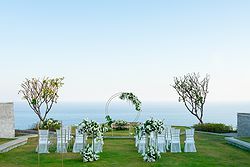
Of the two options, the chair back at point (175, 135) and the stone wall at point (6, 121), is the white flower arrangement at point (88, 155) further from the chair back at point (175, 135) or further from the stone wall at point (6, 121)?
the stone wall at point (6, 121)

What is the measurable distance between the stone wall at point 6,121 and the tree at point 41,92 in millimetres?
6743

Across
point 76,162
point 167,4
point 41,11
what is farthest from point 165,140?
point 41,11

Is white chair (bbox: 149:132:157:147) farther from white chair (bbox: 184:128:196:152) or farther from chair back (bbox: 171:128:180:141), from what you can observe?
white chair (bbox: 184:128:196:152)

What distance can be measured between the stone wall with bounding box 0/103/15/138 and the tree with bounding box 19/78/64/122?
265 inches

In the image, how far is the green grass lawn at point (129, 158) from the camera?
1220 centimetres

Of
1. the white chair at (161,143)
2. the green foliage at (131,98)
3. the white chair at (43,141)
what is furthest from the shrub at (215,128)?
the white chair at (43,141)

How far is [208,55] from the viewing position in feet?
92.9

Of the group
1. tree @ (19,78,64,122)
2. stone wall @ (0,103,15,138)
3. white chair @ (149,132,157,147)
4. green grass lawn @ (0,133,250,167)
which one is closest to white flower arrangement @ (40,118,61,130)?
stone wall @ (0,103,15,138)

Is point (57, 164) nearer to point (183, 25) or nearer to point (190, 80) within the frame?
point (183, 25)

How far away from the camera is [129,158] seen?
13320mm

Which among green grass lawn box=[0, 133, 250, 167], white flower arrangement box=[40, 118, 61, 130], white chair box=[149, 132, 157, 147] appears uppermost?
white flower arrangement box=[40, 118, 61, 130]

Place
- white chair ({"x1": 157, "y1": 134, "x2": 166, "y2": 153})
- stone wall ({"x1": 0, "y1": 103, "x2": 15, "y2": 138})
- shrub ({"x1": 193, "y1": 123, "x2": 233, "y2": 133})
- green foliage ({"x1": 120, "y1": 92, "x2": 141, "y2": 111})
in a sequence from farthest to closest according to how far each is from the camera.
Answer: shrub ({"x1": 193, "y1": 123, "x2": 233, "y2": 133}) → green foliage ({"x1": 120, "y1": 92, "x2": 141, "y2": 111}) → stone wall ({"x1": 0, "y1": 103, "x2": 15, "y2": 138}) → white chair ({"x1": 157, "y1": 134, "x2": 166, "y2": 153})

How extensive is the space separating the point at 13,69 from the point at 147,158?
832 inches

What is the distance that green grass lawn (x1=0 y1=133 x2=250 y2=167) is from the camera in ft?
40.0
